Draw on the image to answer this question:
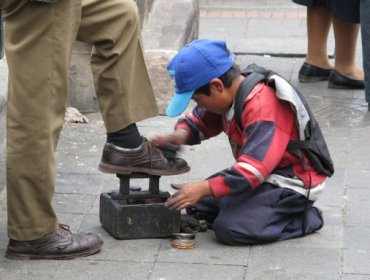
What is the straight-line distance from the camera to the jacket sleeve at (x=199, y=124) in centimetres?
481

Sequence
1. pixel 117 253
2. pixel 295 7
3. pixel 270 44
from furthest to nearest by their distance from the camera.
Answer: pixel 295 7, pixel 270 44, pixel 117 253

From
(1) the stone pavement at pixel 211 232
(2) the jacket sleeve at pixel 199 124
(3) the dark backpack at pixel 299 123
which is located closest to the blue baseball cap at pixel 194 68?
(3) the dark backpack at pixel 299 123

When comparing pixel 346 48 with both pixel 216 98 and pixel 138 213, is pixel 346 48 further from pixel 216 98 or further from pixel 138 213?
pixel 138 213

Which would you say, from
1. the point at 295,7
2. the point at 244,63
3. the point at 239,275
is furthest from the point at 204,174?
the point at 295,7

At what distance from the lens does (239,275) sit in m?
4.20

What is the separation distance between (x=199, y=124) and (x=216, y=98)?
351mm

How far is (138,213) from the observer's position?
14.9 ft

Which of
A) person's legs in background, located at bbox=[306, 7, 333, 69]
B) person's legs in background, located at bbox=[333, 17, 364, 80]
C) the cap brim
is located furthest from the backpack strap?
person's legs in background, located at bbox=[306, 7, 333, 69]

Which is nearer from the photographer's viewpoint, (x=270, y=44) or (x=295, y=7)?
(x=270, y=44)

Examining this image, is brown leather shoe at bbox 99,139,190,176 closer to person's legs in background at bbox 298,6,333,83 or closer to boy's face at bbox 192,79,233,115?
boy's face at bbox 192,79,233,115

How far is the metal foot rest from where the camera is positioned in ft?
14.9

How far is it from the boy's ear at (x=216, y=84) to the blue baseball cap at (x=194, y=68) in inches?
0.6

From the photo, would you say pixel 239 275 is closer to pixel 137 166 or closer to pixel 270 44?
pixel 137 166

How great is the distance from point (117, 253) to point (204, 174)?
47.1 inches
